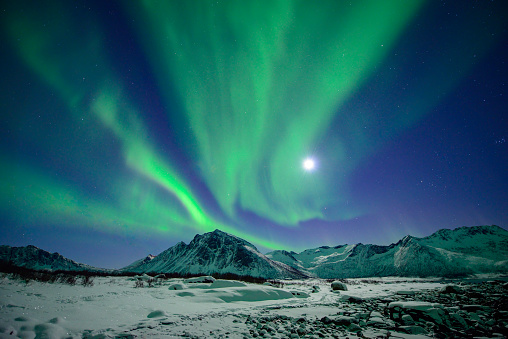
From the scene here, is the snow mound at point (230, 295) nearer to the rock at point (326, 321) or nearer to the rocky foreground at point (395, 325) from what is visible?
the rocky foreground at point (395, 325)

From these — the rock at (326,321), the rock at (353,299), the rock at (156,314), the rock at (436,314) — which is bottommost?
the rock at (353,299)

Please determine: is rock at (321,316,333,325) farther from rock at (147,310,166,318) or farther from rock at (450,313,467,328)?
Result: rock at (147,310,166,318)

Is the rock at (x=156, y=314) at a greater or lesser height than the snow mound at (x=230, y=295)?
greater

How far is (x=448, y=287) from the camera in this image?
25.4 meters

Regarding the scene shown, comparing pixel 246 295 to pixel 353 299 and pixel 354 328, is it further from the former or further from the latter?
pixel 354 328

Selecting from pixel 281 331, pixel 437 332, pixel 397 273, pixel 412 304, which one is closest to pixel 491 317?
pixel 412 304

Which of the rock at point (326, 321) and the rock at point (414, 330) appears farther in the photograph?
the rock at point (326, 321)

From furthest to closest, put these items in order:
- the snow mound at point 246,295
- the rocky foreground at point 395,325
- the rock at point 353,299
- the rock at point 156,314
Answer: the rock at point 353,299 → the snow mound at point 246,295 → the rock at point 156,314 → the rocky foreground at point 395,325

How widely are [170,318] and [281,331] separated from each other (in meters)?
5.90

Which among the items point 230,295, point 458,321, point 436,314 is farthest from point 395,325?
point 230,295

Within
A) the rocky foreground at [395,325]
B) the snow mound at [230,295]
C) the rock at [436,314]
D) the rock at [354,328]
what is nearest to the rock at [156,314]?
the rocky foreground at [395,325]

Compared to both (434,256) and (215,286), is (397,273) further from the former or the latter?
(215,286)

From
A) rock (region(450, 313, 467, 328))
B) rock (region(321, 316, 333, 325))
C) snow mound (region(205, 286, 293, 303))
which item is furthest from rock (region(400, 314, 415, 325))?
snow mound (region(205, 286, 293, 303))

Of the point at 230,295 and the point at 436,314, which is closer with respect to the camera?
the point at 436,314
